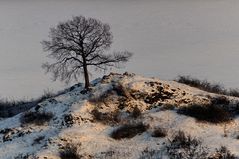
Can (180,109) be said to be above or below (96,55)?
below

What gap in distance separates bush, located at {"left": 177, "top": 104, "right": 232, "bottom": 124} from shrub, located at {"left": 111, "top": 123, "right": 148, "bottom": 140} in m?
3.45

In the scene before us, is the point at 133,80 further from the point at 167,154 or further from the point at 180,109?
the point at 167,154

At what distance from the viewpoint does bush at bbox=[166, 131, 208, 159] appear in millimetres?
31297

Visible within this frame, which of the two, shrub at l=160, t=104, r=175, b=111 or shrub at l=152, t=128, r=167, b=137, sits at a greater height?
shrub at l=160, t=104, r=175, b=111

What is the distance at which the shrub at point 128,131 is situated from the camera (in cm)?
3431

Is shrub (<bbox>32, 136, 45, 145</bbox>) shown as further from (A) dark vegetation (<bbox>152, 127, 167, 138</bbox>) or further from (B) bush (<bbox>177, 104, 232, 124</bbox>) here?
(B) bush (<bbox>177, 104, 232, 124</bbox>)

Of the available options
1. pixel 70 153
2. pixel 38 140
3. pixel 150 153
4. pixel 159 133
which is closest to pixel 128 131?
pixel 159 133

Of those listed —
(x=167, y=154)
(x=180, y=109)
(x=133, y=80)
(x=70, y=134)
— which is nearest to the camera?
(x=167, y=154)

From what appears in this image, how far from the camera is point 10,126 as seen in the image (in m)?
37.9

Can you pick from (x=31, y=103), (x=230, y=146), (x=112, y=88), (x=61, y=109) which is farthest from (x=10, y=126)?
(x=31, y=103)

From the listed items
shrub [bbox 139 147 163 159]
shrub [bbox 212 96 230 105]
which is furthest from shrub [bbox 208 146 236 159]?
shrub [bbox 212 96 230 105]

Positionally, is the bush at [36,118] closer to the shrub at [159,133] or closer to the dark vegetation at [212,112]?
the shrub at [159,133]

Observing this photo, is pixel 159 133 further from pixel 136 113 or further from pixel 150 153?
pixel 136 113

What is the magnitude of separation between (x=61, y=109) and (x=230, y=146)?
12.0 meters
